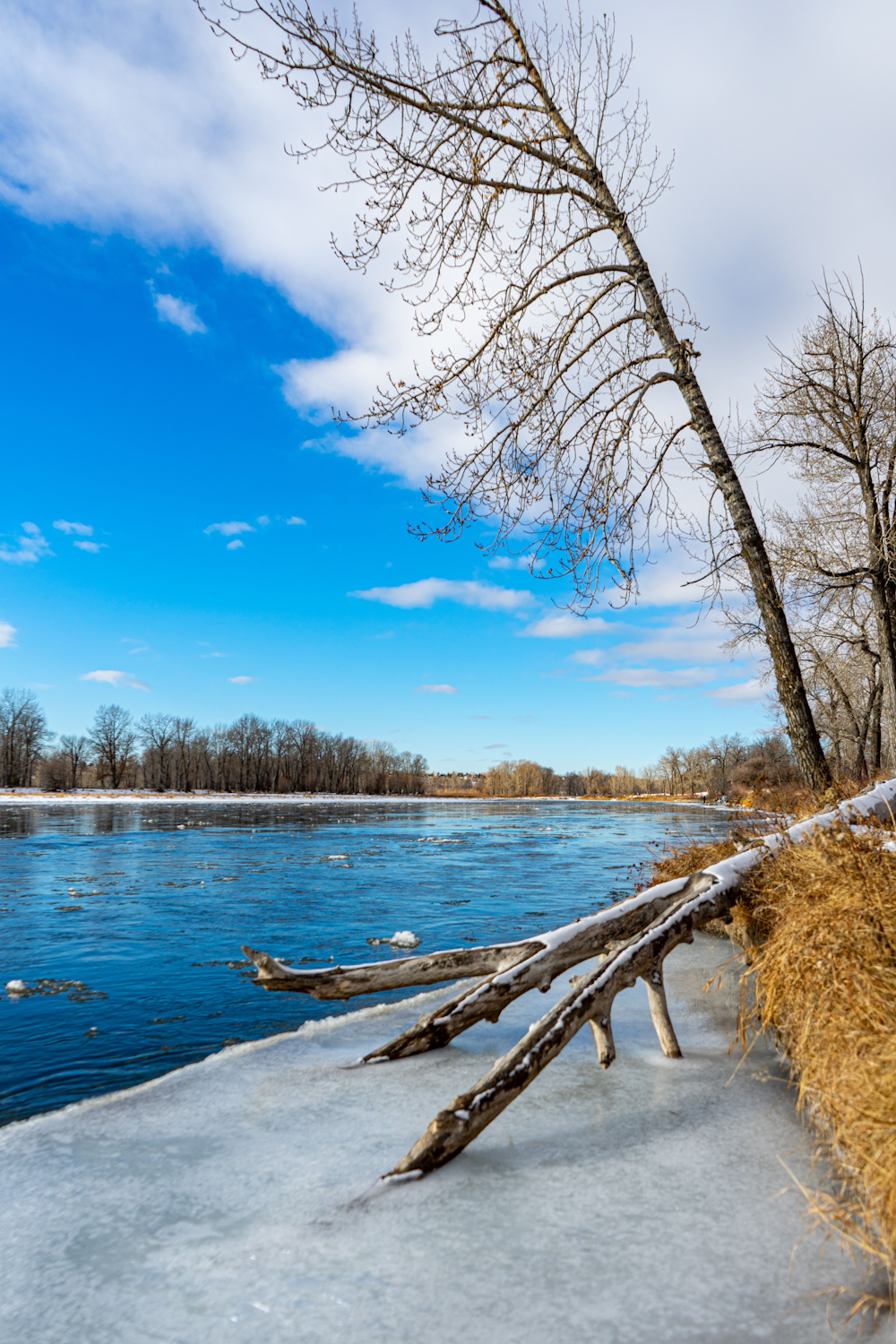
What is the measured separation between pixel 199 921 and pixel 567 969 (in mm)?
7010

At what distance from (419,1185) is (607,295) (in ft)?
23.9

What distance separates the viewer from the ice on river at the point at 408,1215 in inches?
81.2

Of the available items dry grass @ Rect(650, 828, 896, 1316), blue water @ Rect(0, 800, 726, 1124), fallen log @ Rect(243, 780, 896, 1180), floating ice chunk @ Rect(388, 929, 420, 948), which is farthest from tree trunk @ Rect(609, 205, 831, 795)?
floating ice chunk @ Rect(388, 929, 420, 948)

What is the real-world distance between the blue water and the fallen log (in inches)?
61.2

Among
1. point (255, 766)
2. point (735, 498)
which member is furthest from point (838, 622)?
point (255, 766)

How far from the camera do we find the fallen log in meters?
3.63

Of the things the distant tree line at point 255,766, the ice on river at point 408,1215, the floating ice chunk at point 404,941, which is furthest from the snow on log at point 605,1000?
the distant tree line at point 255,766

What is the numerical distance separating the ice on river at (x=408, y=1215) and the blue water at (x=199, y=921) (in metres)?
1.27

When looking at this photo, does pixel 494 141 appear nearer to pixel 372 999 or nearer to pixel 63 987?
pixel 372 999

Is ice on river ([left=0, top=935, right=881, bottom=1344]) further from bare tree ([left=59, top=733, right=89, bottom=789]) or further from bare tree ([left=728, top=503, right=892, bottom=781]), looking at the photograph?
bare tree ([left=59, top=733, right=89, bottom=789])

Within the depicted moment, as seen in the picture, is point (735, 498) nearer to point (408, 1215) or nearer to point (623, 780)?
point (408, 1215)

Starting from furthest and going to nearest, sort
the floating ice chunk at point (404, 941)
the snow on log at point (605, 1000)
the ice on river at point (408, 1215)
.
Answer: the floating ice chunk at point (404, 941)
the snow on log at point (605, 1000)
the ice on river at point (408, 1215)

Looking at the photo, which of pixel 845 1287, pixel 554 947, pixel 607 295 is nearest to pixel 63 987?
pixel 554 947

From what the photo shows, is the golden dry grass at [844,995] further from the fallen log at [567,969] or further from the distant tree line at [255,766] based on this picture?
the distant tree line at [255,766]
